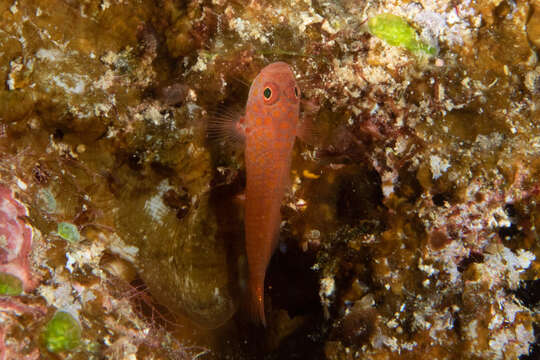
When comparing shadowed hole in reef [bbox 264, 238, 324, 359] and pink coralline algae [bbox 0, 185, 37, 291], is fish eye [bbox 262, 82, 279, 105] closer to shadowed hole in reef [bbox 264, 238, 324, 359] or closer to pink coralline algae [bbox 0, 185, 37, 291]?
shadowed hole in reef [bbox 264, 238, 324, 359]

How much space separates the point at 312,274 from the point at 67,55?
3453 mm

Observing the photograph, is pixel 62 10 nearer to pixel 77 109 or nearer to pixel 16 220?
pixel 77 109

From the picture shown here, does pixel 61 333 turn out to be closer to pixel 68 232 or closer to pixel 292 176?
pixel 68 232

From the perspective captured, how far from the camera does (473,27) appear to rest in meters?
2.91

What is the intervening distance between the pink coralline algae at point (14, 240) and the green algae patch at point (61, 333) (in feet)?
1.25

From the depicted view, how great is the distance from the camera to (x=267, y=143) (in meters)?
3.09

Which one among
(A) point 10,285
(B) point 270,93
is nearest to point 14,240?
(A) point 10,285

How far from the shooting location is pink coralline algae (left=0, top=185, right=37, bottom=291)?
2.88 metres

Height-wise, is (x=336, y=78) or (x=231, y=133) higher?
(x=336, y=78)

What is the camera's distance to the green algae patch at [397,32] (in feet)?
9.77

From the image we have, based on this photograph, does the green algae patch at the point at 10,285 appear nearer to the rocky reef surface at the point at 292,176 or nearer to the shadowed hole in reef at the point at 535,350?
the rocky reef surface at the point at 292,176

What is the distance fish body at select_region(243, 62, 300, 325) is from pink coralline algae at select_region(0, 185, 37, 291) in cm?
202

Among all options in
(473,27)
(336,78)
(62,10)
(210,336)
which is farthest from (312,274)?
(62,10)

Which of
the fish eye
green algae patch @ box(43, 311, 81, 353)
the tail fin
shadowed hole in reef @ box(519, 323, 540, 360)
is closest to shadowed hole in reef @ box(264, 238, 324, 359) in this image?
the tail fin
